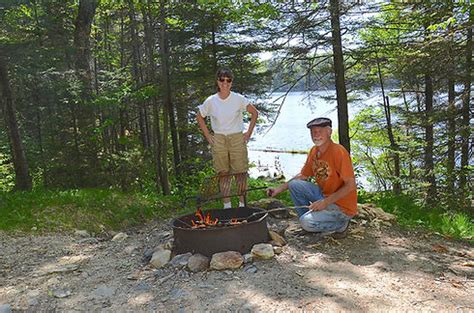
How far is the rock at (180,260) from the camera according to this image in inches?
164

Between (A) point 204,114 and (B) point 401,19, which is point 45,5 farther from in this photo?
(B) point 401,19

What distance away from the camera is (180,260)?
13.9 feet

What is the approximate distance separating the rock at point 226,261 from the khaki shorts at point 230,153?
1.62 meters

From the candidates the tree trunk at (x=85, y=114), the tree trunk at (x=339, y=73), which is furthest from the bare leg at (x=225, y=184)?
the tree trunk at (x=85, y=114)

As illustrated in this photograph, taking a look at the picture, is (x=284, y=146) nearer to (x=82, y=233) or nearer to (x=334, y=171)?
(x=82, y=233)

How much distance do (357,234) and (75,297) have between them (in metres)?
3.16

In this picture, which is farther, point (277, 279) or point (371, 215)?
point (371, 215)

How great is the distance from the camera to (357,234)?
16.0ft

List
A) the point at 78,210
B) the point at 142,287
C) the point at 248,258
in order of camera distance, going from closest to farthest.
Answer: the point at 142,287, the point at 248,258, the point at 78,210

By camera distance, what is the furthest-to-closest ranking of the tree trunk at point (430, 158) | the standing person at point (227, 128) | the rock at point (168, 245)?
the tree trunk at point (430, 158), the standing person at point (227, 128), the rock at point (168, 245)

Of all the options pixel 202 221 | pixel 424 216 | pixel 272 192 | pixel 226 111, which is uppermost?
pixel 226 111

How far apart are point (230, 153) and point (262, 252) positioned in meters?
1.64

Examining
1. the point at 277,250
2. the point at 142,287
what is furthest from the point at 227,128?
the point at 142,287

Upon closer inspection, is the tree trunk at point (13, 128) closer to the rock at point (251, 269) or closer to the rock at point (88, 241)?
the rock at point (88, 241)
